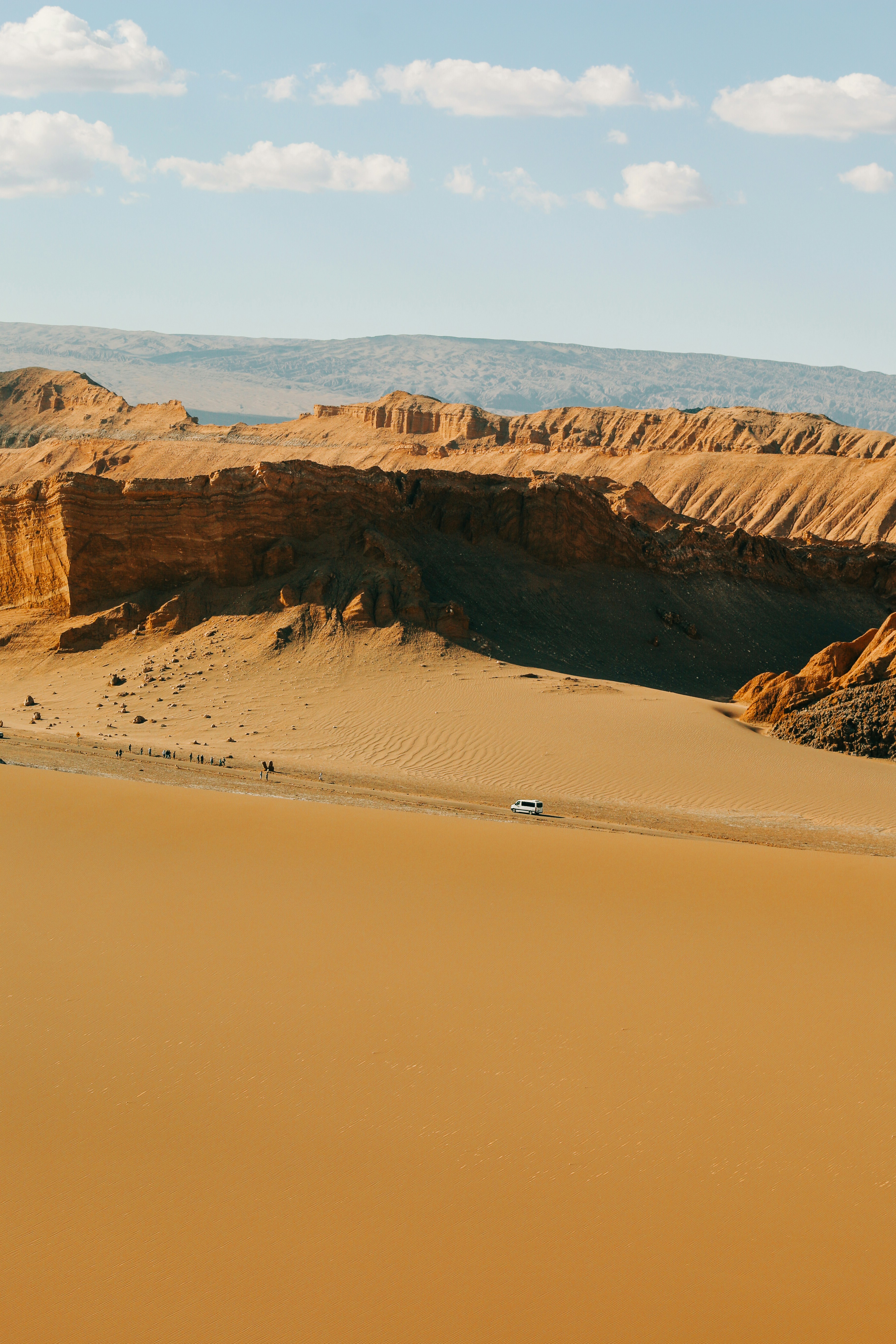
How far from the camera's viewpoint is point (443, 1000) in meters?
7.57

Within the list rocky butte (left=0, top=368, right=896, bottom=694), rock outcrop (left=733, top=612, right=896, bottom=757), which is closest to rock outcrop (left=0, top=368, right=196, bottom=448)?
rocky butte (left=0, top=368, right=896, bottom=694)

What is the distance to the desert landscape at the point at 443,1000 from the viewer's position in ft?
16.3

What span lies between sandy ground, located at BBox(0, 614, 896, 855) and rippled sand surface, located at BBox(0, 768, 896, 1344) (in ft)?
23.3

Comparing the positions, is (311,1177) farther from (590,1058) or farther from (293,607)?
(293,607)

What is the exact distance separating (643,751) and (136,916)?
44.9 ft

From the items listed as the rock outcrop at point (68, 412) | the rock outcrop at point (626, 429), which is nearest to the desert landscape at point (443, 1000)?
the rock outcrop at point (626, 429)

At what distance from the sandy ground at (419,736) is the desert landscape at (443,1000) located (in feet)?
0.39

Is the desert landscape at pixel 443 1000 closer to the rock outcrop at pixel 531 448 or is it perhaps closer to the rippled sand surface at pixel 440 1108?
the rippled sand surface at pixel 440 1108

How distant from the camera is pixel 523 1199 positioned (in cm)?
547

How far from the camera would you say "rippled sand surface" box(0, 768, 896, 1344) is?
4816 millimetres

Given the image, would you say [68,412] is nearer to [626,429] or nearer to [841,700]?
[626,429]

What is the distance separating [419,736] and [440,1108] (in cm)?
1620

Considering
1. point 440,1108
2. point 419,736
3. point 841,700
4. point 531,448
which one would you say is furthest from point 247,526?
point 531,448

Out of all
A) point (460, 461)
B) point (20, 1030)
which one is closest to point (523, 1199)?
point (20, 1030)
